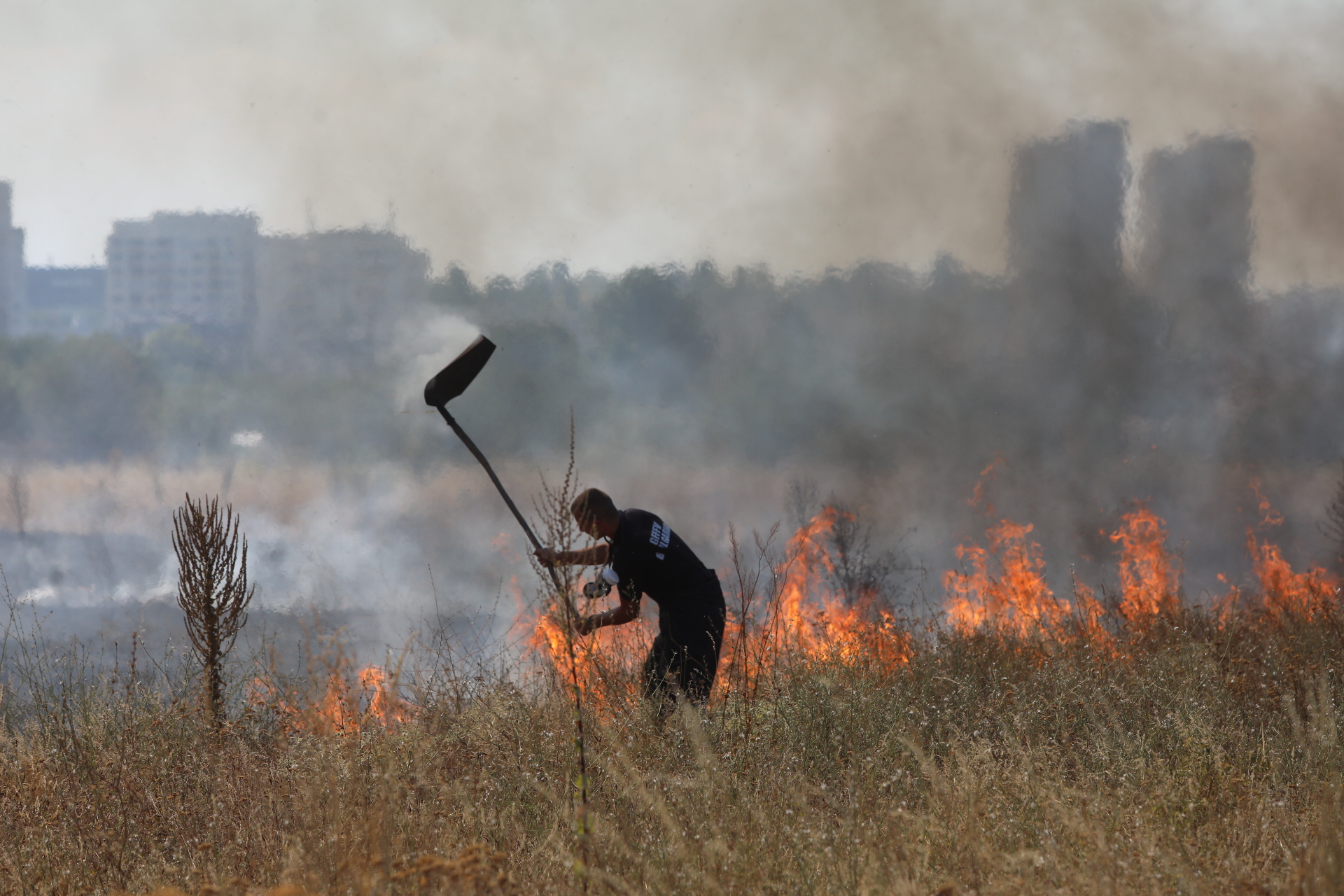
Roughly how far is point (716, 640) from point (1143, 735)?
244cm

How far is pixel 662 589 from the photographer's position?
5660 millimetres

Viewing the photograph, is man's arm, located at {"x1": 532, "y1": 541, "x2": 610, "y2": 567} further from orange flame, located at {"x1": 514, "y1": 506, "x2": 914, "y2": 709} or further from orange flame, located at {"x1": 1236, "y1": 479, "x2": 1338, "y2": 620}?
orange flame, located at {"x1": 1236, "y1": 479, "x2": 1338, "y2": 620}

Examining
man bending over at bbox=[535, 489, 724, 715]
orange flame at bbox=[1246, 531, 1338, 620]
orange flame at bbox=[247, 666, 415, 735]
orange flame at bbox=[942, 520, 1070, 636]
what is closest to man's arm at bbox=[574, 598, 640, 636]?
man bending over at bbox=[535, 489, 724, 715]

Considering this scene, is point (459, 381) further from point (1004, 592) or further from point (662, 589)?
point (1004, 592)

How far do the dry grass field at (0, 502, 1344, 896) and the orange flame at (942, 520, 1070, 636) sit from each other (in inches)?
15.2

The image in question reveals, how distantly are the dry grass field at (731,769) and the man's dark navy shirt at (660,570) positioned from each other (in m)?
0.29

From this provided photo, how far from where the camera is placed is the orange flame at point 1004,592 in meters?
7.77

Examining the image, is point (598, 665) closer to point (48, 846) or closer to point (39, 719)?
point (48, 846)

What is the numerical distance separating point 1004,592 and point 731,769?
9.23 m

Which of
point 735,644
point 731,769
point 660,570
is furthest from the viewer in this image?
point 660,570

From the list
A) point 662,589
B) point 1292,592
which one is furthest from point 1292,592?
point 662,589

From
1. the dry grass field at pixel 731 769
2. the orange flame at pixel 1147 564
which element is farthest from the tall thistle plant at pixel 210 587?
the orange flame at pixel 1147 564

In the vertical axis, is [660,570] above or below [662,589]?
above

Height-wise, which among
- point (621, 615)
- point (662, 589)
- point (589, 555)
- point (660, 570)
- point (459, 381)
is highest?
point (459, 381)
